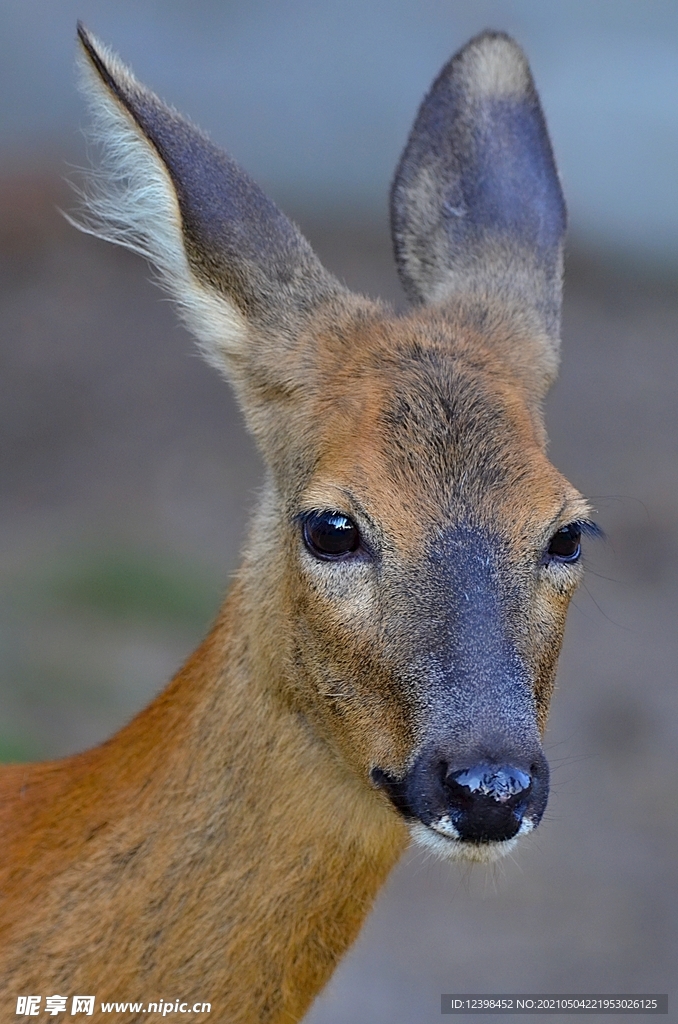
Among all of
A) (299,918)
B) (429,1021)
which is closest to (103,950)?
(299,918)

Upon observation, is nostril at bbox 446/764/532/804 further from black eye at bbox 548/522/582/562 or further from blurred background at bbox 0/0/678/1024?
blurred background at bbox 0/0/678/1024

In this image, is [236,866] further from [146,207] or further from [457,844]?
[146,207]

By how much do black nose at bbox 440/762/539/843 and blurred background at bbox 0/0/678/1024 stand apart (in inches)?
145

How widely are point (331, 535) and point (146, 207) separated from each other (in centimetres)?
138

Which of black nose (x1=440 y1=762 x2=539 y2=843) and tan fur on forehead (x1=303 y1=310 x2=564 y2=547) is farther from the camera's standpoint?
tan fur on forehead (x1=303 y1=310 x2=564 y2=547)

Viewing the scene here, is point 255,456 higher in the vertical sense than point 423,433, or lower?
higher

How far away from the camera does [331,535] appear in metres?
4.19

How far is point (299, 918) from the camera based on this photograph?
14.5 ft

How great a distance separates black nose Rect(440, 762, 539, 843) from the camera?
12.1ft

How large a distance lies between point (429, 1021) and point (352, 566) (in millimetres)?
4919

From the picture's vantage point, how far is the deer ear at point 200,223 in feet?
14.8

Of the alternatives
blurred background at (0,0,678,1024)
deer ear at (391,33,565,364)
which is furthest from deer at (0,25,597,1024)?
blurred background at (0,0,678,1024)

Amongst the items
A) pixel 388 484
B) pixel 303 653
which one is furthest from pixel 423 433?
pixel 303 653

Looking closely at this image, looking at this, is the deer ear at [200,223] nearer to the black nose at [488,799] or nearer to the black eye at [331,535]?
the black eye at [331,535]
